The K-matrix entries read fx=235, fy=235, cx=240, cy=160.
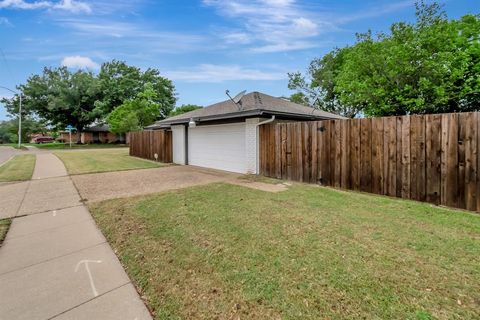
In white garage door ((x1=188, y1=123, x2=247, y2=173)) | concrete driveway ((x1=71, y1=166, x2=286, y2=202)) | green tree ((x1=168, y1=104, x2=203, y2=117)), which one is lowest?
concrete driveway ((x1=71, y1=166, x2=286, y2=202))

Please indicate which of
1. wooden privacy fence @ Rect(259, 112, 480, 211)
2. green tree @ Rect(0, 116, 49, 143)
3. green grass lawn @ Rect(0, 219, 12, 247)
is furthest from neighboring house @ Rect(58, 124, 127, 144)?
wooden privacy fence @ Rect(259, 112, 480, 211)

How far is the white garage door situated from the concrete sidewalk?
631cm

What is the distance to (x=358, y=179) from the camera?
6383mm

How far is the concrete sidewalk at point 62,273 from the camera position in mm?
2162

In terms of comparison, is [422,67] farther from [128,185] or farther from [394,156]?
[128,185]

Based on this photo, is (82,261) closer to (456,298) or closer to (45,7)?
(456,298)

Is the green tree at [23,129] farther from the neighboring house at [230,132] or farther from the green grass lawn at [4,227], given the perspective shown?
the green grass lawn at [4,227]

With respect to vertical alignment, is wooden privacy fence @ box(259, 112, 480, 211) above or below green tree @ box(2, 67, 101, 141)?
below

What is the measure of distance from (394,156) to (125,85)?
128 feet

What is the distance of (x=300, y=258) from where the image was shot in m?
2.93

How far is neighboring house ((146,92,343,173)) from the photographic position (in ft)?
30.0

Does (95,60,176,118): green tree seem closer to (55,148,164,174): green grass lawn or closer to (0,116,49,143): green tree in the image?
(0,116,49,143): green tree

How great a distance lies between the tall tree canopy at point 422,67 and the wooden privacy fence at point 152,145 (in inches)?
515

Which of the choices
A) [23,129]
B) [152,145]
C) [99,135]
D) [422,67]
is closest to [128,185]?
[152,145]
